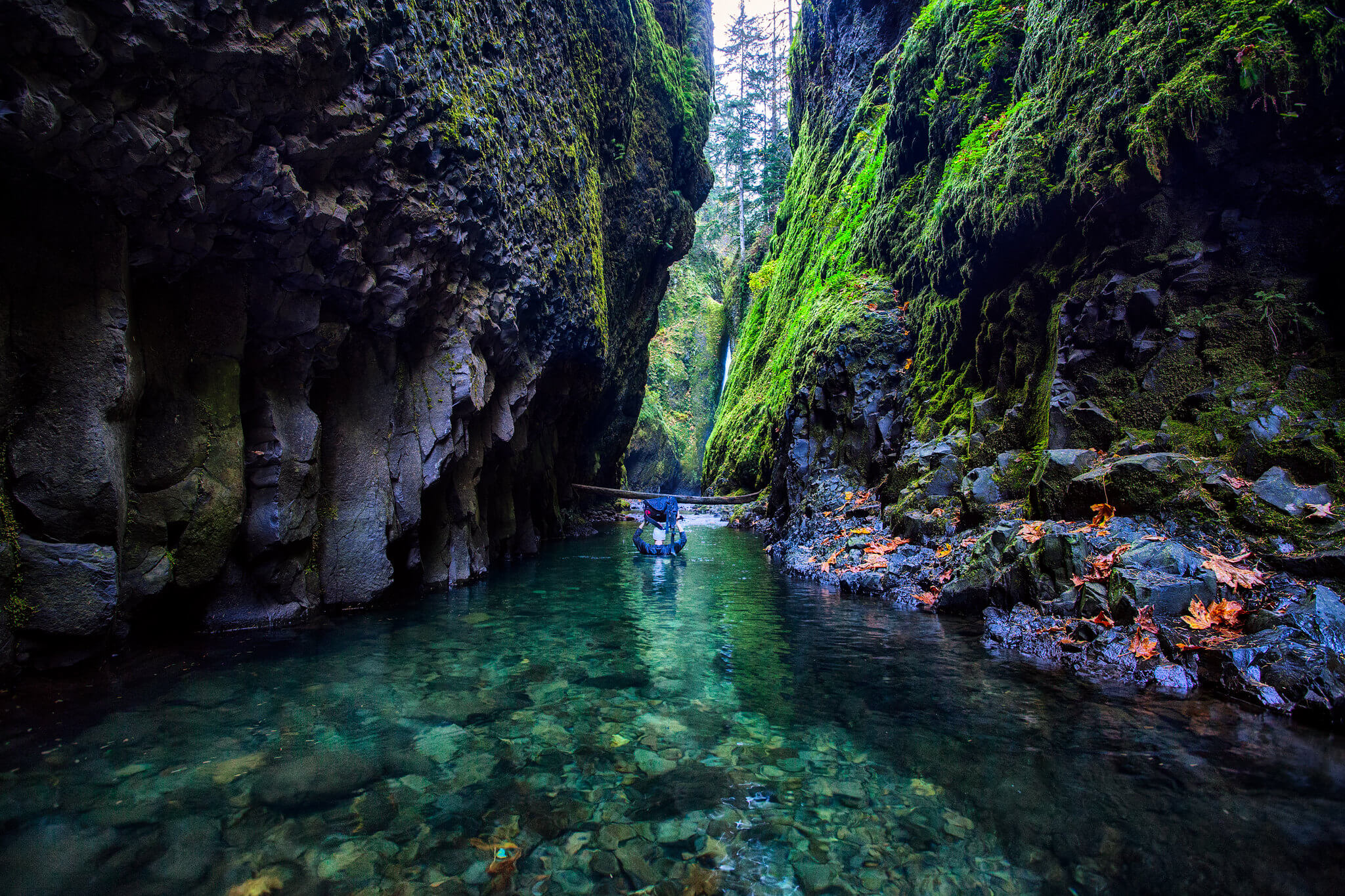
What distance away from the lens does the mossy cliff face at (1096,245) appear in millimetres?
6207

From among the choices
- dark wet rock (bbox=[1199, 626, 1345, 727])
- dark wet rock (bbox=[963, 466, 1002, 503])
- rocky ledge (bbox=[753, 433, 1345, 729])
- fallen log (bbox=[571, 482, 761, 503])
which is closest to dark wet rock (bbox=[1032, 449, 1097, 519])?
rocky ledge (bbox=[753, 433, 1345, 729])

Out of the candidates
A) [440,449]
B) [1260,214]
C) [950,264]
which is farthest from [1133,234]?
[440,449]

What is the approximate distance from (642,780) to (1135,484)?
6.09 m

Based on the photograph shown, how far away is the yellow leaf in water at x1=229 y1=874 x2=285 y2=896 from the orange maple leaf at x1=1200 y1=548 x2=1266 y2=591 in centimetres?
704

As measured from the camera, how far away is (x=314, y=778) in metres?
3.54

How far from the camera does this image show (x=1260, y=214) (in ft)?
21.8

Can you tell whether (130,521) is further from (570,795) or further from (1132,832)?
(1132,832)

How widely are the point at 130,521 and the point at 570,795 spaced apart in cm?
517

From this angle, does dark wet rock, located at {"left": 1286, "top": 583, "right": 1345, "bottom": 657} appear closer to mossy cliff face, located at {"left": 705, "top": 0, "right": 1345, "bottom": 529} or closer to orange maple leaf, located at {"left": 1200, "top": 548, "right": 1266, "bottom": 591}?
orange maple leaf, located at {"left": 1200, "top": 548, "right": 1266, "bottom": 591}

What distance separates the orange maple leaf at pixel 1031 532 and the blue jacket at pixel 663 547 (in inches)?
368

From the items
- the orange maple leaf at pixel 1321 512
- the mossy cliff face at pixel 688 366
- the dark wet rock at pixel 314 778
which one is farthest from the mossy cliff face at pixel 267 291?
the mossy cliff face at pixel 688 366

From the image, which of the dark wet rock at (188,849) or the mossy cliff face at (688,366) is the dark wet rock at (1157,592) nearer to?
the dark wet rock at (188,849)

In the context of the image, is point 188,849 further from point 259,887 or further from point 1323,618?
point 1323,618

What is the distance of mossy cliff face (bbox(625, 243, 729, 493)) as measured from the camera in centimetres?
4288
